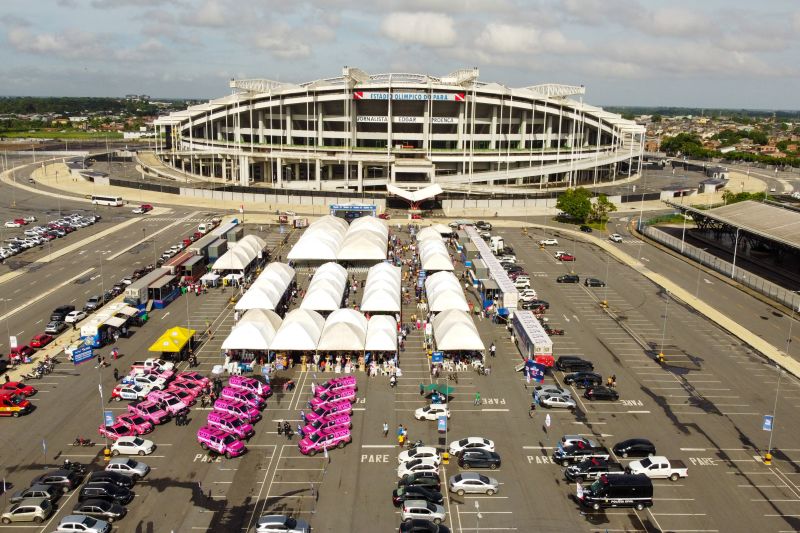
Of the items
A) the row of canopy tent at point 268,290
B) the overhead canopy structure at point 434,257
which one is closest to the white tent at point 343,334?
the row of canopy tent at point 268,290

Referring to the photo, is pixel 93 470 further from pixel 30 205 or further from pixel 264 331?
pixel 30 205

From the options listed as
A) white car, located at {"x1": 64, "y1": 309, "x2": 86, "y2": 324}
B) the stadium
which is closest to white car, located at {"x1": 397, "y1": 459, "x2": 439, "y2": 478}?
white car, located at {"x1": 64, "y1": 309, "x2": 86, "y2": 324}

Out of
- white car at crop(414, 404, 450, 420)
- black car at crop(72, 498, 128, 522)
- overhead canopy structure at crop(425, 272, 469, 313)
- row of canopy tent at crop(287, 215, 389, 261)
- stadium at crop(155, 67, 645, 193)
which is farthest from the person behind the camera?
stadium at crop(155, 67, 645, 193)

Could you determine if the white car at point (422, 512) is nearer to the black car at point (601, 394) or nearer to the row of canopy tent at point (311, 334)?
the black car at point (601, 394)

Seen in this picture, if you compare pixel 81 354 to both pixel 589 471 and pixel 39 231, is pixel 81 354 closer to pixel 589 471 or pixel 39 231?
pixel 589 471

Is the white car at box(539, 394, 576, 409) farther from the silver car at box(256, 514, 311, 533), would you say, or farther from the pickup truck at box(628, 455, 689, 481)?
the silver car at box(256, 514, 311, 533)

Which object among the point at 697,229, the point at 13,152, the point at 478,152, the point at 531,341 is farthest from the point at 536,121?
the point at 13,152
